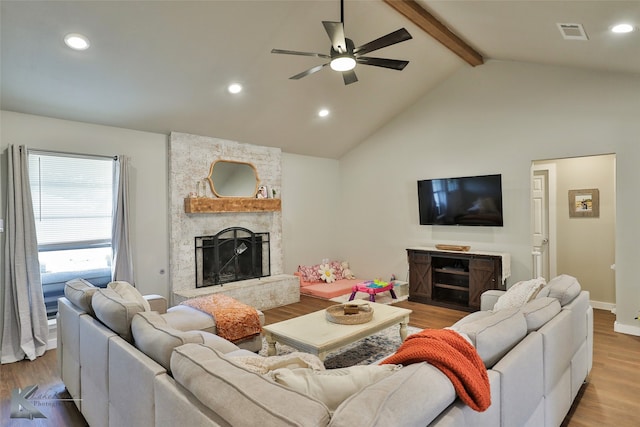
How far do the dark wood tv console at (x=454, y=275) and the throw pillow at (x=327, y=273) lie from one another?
1480 millimetres

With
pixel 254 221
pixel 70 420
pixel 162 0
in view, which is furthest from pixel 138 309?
pixel 254 221

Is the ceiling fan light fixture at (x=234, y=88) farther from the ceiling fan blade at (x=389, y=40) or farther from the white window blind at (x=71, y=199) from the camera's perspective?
the ceiling fan blade at (x=389, y=40)

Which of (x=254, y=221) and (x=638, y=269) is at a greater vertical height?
(x=254, y=221)

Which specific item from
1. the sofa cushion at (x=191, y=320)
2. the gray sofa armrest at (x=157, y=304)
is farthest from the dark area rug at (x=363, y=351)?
the gray sofa armrest at (x=157, y=304)

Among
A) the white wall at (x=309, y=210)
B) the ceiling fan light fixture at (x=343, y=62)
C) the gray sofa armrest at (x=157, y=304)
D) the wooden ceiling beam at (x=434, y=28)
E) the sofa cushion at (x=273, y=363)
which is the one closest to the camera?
the sofa cushion at (x=273, y=363)

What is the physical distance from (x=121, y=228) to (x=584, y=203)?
20.4 feet

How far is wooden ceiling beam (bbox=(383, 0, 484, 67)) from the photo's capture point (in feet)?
12.4

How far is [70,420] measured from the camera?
2.53 metres

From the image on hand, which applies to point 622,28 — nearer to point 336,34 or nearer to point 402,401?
point 336,34

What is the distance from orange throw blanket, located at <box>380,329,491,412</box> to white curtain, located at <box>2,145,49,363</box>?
3.82 metres

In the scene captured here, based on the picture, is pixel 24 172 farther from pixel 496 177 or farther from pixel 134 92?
pixel 496 177

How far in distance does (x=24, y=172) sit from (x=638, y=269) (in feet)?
21.7

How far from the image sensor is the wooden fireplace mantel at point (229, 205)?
4.95m

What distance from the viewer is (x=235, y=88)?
446cm
